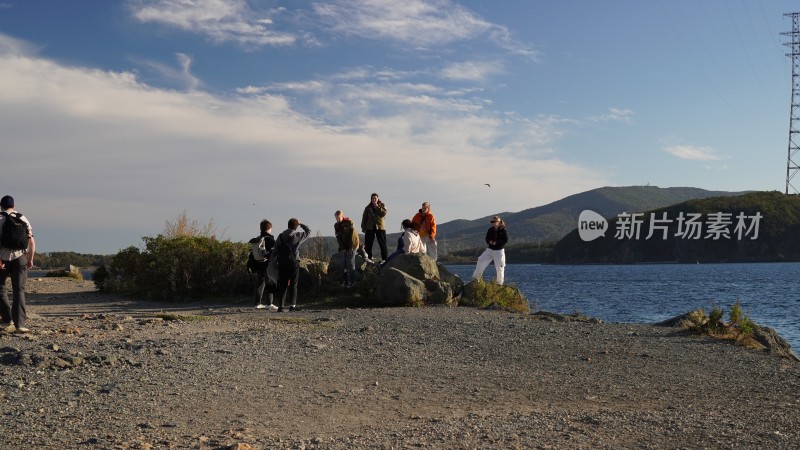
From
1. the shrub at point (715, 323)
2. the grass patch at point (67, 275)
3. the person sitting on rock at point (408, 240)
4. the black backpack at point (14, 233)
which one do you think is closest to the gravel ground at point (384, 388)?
the shrub at point (715, 323)

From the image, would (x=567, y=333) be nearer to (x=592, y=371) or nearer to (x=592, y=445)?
(x=592, y=371)

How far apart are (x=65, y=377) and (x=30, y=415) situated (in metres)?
1.69

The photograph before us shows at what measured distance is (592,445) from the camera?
6.30 metres

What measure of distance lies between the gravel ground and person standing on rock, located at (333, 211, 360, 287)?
559 cm

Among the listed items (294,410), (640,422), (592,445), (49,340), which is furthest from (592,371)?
(49,340)

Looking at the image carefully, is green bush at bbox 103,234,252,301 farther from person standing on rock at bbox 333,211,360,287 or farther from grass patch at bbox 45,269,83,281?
grass patch at bbox 45,269,83,281

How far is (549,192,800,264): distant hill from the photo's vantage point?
11975cm

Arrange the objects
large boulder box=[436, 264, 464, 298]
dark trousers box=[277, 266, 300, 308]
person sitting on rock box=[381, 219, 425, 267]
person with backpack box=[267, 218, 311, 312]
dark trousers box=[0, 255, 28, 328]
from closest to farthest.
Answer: dark trousers box=[0, 255, 28, 328], person with backpack box=[267, 218, 311, 312], dark trousers box=[277, 266, 300, 308], large boulder box=[436, 264, 464, 298], person sitting on rock box=[381, 219, 425, 267]

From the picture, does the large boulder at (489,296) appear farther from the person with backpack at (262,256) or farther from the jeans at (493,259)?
the person with backpack at (262,256)

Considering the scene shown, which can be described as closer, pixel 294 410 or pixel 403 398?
pixel 294 410

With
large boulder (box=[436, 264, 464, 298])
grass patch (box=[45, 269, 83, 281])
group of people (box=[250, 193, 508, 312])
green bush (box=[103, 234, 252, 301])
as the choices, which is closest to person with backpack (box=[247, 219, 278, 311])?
group of people (box=[250, 193, 508, 312])

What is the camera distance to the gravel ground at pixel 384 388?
652 cm

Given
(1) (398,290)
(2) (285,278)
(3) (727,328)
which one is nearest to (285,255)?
(2) (285,278)

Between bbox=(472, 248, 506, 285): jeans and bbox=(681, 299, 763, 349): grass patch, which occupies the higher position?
bbox=(472, 248, 506, 285): jeans
